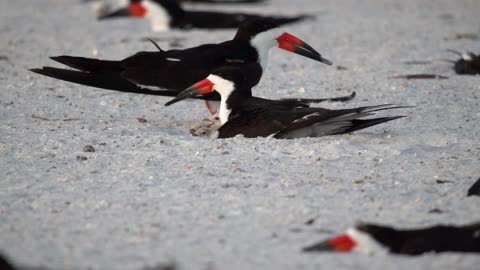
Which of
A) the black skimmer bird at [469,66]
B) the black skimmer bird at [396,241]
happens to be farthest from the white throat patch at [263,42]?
the black skimmer bird at [396,241]

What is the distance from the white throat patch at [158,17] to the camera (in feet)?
36.7

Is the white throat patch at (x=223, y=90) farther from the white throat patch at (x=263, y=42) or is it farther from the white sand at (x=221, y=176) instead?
the white throat patch at (x=263, y=42)

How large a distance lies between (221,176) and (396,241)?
4.54 feet

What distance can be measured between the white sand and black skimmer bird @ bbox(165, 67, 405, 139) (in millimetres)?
115

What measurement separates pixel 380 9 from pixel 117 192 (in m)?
8.57

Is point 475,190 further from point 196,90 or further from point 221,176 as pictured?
point 196,90

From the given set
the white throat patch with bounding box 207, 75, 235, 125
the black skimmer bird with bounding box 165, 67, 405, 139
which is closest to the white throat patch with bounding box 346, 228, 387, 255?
the black skimmer bird with bounding box 165, 67, 405, 139

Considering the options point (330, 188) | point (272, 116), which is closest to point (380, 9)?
point (272, 116)

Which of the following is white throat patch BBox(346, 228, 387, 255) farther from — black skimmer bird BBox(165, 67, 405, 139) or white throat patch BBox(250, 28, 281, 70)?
white throat patch BBox(250, 28, 281, 70)

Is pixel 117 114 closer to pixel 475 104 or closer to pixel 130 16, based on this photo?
pixel 475 104

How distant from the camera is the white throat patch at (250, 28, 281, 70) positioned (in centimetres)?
718

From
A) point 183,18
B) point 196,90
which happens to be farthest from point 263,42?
point 183,18

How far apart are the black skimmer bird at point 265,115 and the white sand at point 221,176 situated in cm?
11

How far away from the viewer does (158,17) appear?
11273 mm
